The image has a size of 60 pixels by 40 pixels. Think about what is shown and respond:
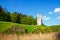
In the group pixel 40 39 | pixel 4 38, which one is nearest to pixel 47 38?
pixel 40 39

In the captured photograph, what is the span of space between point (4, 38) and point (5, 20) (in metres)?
7.35

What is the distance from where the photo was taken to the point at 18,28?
44.5 ft

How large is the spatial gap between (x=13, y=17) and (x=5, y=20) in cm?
81

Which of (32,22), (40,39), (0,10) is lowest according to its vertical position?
(40,39)

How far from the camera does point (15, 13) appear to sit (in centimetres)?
1867

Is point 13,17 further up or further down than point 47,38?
further up

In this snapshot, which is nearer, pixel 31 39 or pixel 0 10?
pixel 31 39

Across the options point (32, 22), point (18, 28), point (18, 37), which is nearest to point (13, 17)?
point (32, 22)

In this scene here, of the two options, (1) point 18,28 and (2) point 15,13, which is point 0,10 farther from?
(1) point 18,28

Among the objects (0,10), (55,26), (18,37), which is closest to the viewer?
(18,37)

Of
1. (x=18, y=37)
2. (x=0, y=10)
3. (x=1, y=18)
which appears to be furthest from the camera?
(x=0, y=10)

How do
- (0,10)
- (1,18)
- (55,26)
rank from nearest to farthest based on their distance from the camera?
(55,26) → (1,18) → (0,10)

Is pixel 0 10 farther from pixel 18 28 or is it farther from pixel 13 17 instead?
pixel 18 28

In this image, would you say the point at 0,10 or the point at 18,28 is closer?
the point at 18,28
